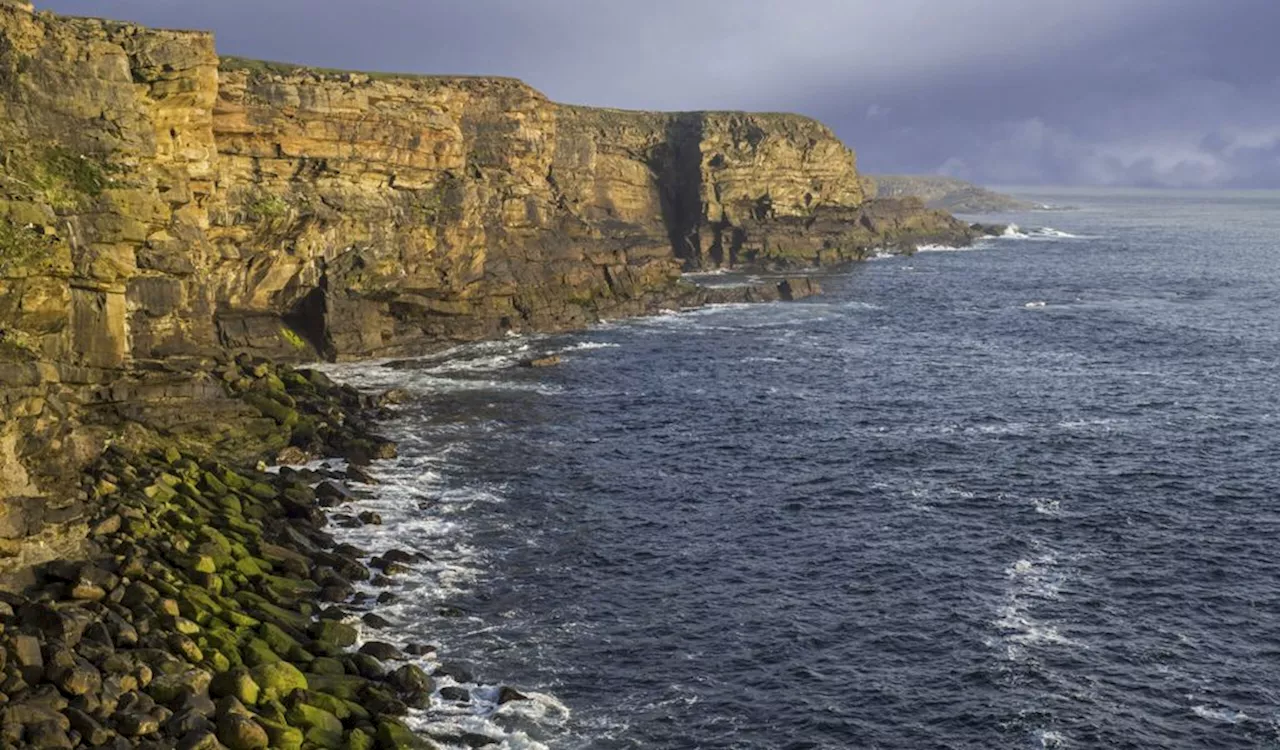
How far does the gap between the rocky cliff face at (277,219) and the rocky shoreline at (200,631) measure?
3213mm

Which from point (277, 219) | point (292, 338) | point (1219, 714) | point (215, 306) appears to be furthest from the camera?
point (292, 338)

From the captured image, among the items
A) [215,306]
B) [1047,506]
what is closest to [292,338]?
[215,306]

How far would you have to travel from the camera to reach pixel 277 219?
274 feet

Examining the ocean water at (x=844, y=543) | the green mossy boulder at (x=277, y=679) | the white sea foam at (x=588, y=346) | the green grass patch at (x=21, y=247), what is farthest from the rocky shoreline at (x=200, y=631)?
the white sea foam at (x=588, y=346)

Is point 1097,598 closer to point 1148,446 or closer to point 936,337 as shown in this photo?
point 1148,446

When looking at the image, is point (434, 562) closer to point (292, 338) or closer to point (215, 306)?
point (215, 306)

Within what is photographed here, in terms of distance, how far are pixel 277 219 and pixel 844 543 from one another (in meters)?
52.1

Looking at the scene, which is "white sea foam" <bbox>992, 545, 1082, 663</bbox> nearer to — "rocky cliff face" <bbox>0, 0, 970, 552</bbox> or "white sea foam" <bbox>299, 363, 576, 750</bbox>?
"white sea foam" <bbox>299, 363, 576, 750</bbox>

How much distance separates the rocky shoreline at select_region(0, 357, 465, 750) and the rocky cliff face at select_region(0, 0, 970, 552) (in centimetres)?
321

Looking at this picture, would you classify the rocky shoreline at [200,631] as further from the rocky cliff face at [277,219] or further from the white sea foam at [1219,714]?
the white sea foam at [1219,714]

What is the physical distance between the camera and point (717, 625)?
A: 42594mm

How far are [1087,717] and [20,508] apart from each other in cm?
3584

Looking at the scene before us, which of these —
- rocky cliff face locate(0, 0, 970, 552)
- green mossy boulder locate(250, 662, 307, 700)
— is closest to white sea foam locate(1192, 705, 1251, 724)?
green mossy boulder locate(250, 662, 307, 700)

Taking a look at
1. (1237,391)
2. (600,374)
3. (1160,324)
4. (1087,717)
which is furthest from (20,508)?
(1160,324)
